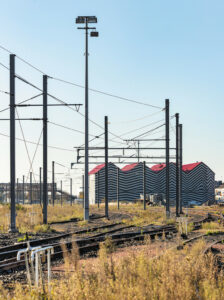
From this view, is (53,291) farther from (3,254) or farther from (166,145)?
(166,145)

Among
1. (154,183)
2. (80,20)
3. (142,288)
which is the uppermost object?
(80,20)

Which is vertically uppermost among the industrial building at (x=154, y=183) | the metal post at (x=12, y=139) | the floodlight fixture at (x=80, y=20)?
the floodlight fixture at (x=80, y=20)

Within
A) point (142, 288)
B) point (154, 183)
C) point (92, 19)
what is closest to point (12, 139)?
point (92, 19)

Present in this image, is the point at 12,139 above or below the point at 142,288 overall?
above

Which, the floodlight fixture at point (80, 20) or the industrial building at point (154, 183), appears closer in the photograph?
the floodlight fixture at point (80, 20)

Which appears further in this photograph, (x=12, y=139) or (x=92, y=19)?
(x=92, y=19)

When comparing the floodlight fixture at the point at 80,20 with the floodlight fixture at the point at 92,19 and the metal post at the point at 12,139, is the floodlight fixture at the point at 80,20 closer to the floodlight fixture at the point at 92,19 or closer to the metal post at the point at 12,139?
the floodlight fixture at the point at 92,19

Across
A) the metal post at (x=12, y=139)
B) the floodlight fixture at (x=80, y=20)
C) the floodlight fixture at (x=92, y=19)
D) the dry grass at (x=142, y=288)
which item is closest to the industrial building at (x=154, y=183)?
the floodlight fixture at (x=80, y=20)

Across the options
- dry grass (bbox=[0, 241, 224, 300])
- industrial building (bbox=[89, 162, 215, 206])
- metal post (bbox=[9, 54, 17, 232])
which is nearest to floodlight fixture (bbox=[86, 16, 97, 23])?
metal post (bbox=[9, 54, 17, 232])

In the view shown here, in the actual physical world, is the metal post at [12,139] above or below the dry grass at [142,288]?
above

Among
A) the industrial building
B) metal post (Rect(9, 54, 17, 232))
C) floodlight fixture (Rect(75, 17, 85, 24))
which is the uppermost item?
floodlight fixture (Rect(75, 17, 85, 24))

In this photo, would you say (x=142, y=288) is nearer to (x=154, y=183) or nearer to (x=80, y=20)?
(x=80, y=20)

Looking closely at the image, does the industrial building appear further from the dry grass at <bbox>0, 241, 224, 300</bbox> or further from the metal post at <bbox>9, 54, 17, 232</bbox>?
the dry grass at <bbox>0, 241, 224, 300</bbox>

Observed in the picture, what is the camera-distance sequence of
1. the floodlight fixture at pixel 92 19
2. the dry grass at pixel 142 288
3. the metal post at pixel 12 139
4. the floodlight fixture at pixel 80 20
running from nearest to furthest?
the dry grass at pixel 142 288, the metal post at pixel 12 139, the floodlight fixture at pixel 92 19, the floodlight fixture at pixel 80 20
